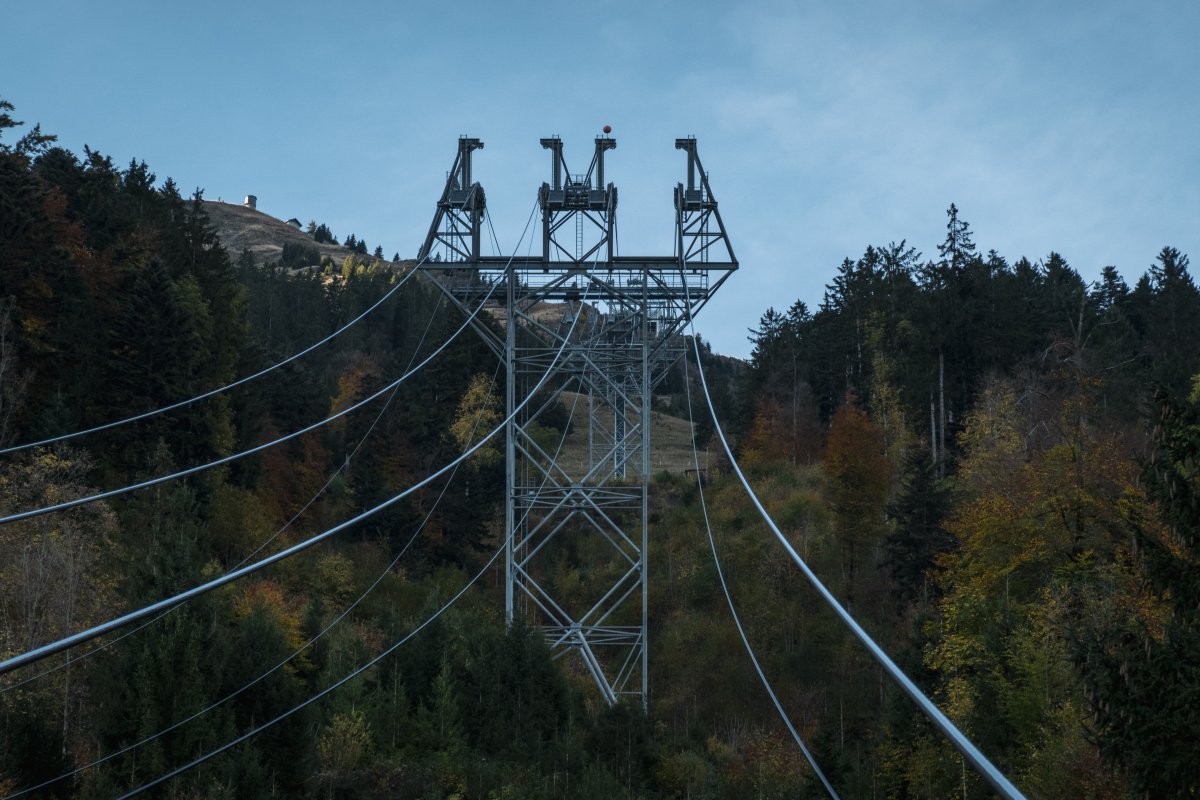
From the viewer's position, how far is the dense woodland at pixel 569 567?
722 inches

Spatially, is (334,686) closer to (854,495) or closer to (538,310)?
(854,495)

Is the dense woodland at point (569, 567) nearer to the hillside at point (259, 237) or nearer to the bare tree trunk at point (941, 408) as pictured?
the bare tree trunk at point (941, 408)

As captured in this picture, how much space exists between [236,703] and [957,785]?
1460 centimetres

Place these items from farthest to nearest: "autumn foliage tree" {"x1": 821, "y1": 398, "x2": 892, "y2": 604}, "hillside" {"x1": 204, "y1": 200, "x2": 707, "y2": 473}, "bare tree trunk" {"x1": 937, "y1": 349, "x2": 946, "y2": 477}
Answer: "hillside" {"x1": 204, "y1": 200, "x2": 707, "y2": 473} → "bare tree trunk" {"x1": 937, "y1": 349, "x2": 946, "y2": 477} → "autumn foliage tree" {"x1": 821, "y1": 398, "x2": 892, "y2": 604}

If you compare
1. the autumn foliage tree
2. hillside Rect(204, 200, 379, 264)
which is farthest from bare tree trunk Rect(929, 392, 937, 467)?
hillside Rect(204, 200, 379, 264)

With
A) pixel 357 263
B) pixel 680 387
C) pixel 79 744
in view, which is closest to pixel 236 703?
pixel 79 744

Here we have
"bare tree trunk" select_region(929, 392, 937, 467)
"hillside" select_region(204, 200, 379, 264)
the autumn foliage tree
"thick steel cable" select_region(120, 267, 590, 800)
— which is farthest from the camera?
"hillside" select_region(204, 200, 379, 264)

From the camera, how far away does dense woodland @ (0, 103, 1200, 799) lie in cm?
1833

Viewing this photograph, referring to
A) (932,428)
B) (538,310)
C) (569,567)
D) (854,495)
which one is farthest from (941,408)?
(538,310)

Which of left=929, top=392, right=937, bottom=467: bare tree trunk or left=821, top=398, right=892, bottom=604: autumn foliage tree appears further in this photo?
left=929, top=392, right=937, bottom=467: bare tree trunk

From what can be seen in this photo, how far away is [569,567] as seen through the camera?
45500 mm

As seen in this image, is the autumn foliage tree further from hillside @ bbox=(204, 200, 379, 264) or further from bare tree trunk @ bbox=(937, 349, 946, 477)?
hillside @ bbox=(204, 200, 379, 264)

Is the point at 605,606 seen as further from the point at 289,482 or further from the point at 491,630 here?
the point at 491,630

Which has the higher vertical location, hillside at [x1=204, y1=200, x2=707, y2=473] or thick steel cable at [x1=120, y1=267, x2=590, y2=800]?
hillside at [x1=204, y1=200, x2=707, y2=473]
